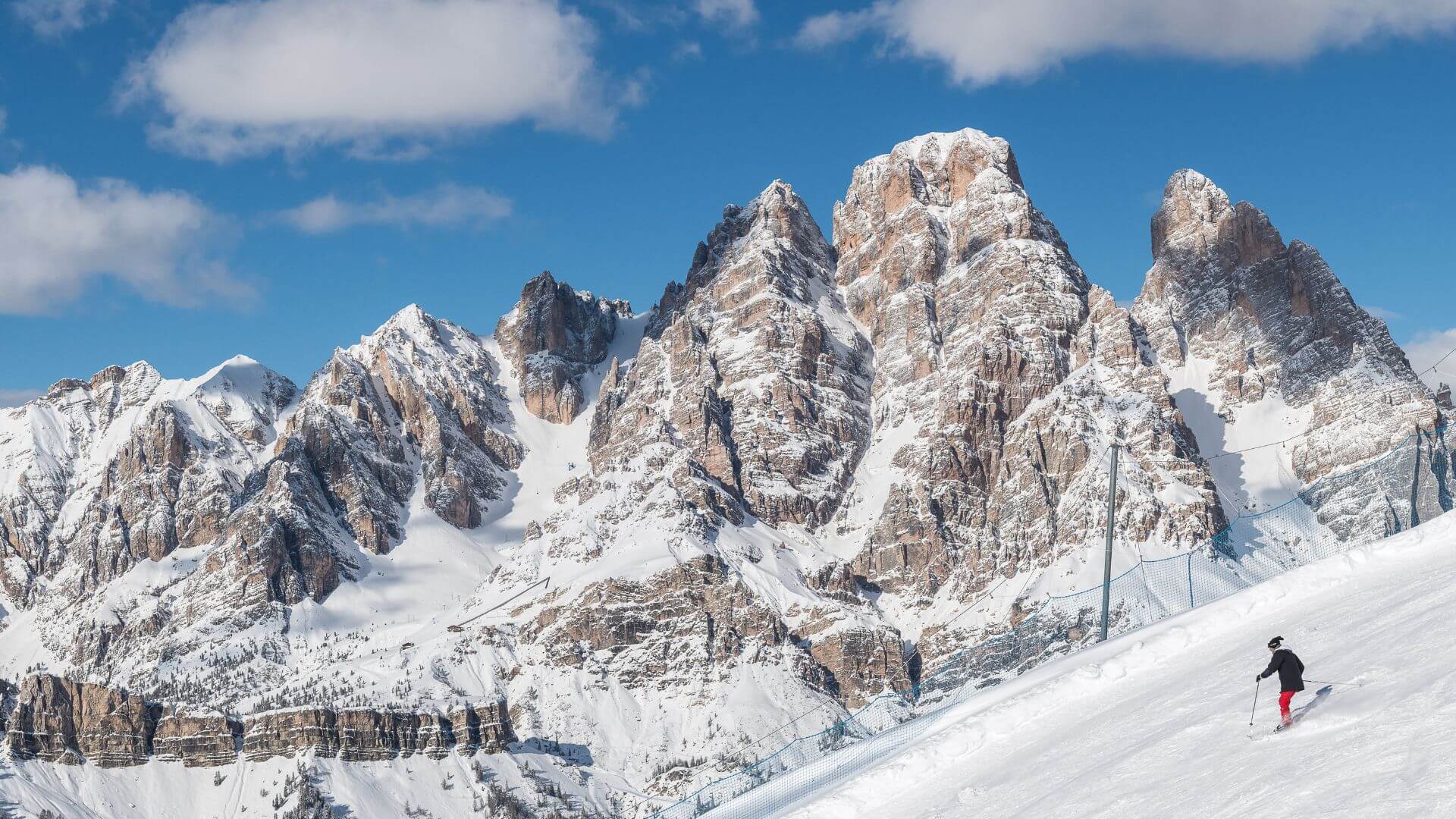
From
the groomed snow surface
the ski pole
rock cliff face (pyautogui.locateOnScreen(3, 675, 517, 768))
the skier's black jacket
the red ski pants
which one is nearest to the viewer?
the groomed snow surface

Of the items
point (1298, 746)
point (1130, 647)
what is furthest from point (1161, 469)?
point (1298, 746)

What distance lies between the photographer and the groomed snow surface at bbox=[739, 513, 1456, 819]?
2434 centimetres

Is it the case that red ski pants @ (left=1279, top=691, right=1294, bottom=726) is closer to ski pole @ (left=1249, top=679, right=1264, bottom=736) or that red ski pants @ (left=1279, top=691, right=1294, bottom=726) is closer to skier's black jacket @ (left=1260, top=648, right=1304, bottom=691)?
skier's black jacket @ (left=1260, top=648, right=1304, bottom=691)

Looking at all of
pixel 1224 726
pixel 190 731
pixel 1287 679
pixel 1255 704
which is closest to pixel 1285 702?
pixel 1287 679

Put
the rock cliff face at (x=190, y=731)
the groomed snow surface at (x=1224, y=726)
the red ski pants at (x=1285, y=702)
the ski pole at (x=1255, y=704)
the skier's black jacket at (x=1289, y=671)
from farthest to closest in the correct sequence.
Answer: the rock cliff face at (x=190, y=731)
the ski pole at (x=1255, y=704)
the skier's black jacket at (x=1289, y=671)
the red ski pants at (x=1285, y=702)
the groomed snow surface at (x=1224, y=726)

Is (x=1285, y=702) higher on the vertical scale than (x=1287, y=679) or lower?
lower

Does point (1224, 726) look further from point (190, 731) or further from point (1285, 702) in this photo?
point (190, 731)

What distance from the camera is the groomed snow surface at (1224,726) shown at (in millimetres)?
24344

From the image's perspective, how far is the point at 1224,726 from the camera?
29.5m

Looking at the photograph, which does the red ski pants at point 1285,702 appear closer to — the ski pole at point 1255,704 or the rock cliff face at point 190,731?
the ski pole at point 1255,704

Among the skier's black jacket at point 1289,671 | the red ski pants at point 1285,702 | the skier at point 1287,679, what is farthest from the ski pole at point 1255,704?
the skier's black jacket at point 1289,671

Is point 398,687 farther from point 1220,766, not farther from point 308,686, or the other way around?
point 1220,766

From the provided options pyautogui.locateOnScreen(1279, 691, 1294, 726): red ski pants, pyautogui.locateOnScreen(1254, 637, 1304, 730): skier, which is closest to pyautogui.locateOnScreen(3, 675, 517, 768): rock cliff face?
pyautogui.locateOnScreen(1254, 637, 1304, 730): skier

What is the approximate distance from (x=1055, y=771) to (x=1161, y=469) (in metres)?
176
